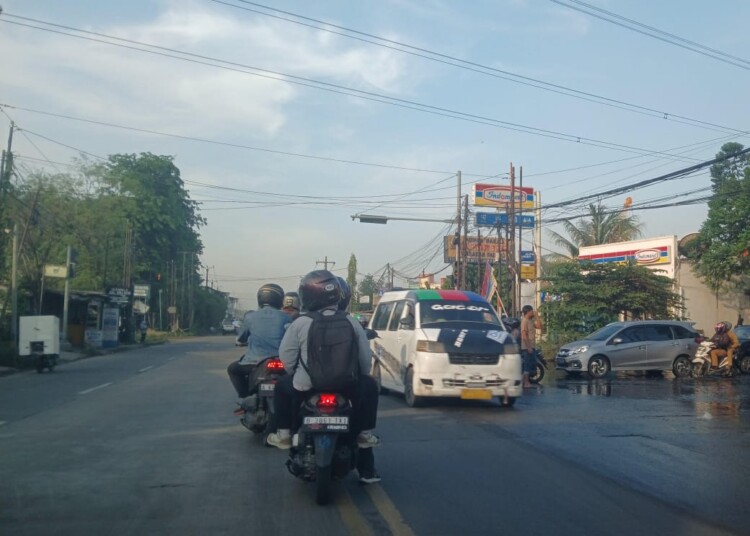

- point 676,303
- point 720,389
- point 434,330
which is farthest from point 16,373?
point 676,303

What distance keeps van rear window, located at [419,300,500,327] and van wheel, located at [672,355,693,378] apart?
9912 millimetres

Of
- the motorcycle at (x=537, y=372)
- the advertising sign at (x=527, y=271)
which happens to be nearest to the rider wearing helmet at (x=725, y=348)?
the motorcycle at (x=537, y=372)

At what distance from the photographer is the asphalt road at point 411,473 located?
242 inches

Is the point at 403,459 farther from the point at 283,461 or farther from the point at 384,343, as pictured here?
the point at 384,343

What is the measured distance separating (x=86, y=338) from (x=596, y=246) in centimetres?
2740

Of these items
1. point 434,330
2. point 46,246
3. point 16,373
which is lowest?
point 16,373

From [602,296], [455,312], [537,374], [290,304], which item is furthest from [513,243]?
[290,304]

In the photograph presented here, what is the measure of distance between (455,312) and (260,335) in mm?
5596

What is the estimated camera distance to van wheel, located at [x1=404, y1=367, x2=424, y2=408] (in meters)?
13.4

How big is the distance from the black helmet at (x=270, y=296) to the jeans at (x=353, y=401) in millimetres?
3201

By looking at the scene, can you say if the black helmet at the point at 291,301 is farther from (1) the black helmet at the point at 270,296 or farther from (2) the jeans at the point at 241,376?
(2) the jeans at the point at 241,376

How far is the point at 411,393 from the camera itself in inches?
530

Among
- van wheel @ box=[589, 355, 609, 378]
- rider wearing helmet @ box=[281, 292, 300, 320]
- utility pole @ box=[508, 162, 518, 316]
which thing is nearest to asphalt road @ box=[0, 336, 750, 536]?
rider wearing helmet @ box=[281, 292, 300, 320]

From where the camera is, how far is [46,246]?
119 ft
